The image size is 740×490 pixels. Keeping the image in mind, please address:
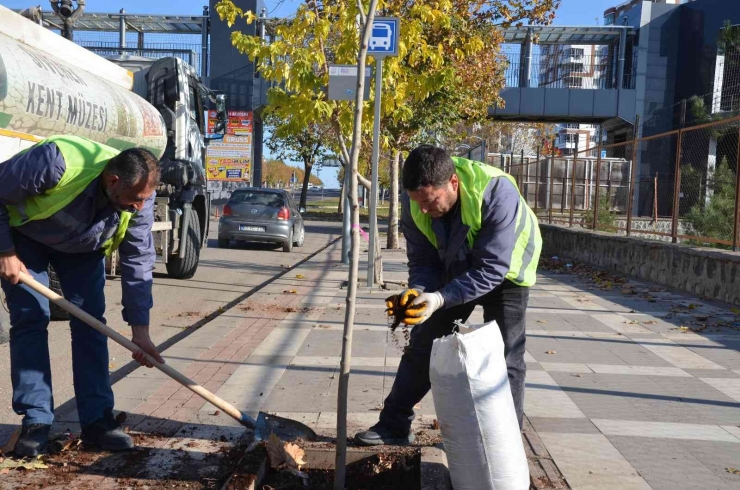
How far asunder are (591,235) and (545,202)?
5855mm

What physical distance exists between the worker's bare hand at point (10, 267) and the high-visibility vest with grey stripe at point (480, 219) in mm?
1912

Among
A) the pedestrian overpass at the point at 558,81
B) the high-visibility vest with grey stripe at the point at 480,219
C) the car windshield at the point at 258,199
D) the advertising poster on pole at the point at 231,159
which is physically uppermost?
the pedestrian overpass at the point at 558,81

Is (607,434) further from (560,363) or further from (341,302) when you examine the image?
(341,302)

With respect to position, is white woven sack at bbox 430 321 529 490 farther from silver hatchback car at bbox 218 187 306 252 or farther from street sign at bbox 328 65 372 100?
silver hatchback car at bbox 218 187 306 252

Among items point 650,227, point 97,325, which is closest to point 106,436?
point 97,325

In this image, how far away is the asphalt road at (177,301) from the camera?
5977 millimetres

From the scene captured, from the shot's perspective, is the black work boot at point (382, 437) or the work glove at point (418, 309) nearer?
the work glove at point (418, 309)

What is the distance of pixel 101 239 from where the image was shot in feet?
13.2

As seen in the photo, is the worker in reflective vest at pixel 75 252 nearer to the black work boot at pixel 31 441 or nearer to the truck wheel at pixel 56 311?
the black work boot at pixel 31 441

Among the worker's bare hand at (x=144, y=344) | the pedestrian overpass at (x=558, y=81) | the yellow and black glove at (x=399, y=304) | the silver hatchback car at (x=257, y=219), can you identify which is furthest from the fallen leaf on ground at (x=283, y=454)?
the pedestrian overpass at (x=558, y=81)

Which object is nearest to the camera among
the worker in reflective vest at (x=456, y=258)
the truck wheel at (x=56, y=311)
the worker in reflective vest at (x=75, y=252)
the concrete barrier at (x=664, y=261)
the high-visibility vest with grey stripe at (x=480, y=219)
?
the worker in reflective vest at (x=456, y=258)

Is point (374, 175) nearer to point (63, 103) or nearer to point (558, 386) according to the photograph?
point (63, 103)

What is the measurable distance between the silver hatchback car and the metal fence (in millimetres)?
6620

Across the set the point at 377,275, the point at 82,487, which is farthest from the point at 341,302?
the point at 82,487
